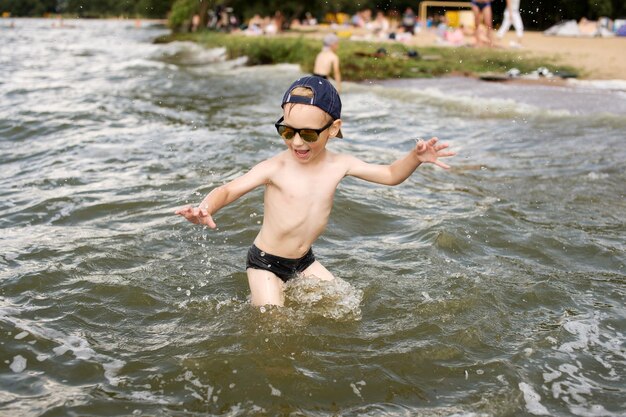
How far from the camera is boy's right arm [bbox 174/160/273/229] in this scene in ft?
14.1

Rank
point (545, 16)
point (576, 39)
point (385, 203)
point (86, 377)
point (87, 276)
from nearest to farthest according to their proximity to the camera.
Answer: point (86, 377)
point (87, 276)
point (385, 203)
point (576, 39)
point (545, 16)

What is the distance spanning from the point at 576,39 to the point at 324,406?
25.6 m

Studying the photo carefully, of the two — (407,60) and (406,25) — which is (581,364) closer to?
(407,60)

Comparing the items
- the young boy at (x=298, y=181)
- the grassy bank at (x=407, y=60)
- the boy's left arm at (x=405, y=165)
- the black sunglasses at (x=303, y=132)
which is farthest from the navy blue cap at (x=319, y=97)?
the grassy bank at (x=407, y=60)

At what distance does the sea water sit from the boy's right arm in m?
0.78

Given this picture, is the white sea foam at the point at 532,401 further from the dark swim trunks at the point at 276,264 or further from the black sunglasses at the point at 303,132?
the black sunglasses at the point at 303,132

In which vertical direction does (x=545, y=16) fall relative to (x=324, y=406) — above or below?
above

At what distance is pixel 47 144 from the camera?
37.3 feet

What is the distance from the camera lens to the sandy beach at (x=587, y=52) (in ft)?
59.4

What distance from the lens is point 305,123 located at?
4613 mm

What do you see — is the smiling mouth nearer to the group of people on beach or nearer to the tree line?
the group of people on beach

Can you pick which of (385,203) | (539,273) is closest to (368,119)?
(385,203)

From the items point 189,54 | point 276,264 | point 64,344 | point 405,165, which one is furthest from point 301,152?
point 189,54

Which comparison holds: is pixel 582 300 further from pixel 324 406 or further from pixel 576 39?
pixel 576 39
